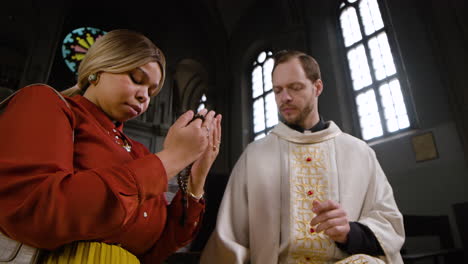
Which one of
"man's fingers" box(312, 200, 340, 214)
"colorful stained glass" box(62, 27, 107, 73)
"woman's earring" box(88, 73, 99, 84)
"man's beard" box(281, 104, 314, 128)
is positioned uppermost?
"colorful stained glass" box(62, 27, 107, 73)

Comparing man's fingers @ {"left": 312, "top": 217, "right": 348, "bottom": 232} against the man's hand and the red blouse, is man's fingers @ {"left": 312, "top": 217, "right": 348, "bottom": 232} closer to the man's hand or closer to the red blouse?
the man's hand

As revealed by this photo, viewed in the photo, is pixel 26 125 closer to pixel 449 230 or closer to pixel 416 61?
pixel 449 230

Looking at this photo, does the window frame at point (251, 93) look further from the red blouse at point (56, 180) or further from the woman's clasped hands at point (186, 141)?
the red blouse at point (56, 180)

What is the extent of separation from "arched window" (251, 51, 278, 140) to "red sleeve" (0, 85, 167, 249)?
8.48 metres

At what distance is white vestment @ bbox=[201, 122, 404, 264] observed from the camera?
53.2 inches

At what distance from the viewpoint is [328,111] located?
22.8 feet

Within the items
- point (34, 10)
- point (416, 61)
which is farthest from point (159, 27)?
point (416, 61)

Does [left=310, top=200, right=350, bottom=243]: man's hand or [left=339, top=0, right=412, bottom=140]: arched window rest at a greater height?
[left=339, top=0, right=412, bottom=140]: arched window

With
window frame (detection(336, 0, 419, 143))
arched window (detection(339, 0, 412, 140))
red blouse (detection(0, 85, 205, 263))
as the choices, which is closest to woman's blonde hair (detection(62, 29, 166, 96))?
red blouse (detection(0, 85, 205, 263))

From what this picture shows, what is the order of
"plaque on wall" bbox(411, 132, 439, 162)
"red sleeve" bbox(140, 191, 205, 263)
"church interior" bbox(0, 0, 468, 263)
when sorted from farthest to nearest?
"plaque on wall" bbox(411, 132, 439, 162), "church interior" bbox(0, 0, 468, 263), "red sleeve" bbox(140, 191, 205, 263)

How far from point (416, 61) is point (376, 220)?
5.22m

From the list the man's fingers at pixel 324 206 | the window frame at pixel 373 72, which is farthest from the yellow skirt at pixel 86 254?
the window frame at pixel 373 72

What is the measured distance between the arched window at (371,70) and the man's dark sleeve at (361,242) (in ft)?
16.7

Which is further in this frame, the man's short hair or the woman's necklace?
the man's short hair
